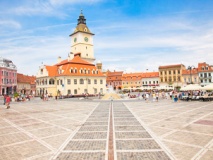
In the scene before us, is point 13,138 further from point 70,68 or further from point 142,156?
point 70,68

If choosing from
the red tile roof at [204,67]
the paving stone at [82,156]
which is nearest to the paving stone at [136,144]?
the paving stone at [82,156]

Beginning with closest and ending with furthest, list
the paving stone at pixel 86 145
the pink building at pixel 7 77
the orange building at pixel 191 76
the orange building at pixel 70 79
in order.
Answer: the paving stone at pixel 86 145 < the orange building at pixel 70 79 < the pink building at pixel 7 77 < the orange building at pixel 191 76

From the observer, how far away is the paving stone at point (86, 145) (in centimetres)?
867

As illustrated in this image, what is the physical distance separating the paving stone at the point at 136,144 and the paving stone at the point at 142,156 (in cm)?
65

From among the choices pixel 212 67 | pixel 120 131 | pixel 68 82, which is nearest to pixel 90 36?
pixel 68 82

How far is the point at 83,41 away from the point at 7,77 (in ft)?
112

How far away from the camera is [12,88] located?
267ft

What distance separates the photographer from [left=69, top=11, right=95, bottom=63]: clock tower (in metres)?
77.2

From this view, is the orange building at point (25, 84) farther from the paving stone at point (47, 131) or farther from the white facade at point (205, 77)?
the paving stone at point (47, 131)

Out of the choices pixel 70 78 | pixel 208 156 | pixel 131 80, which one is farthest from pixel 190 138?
pixel 131 80

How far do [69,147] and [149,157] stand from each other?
3.64 m

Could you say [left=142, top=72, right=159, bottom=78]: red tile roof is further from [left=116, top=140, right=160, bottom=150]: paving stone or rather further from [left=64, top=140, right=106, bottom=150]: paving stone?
[left=64, top=140, right=106, bottom=150]: paving stone

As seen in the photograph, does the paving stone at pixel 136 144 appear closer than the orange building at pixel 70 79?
Yes

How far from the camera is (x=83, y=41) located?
77812mm
